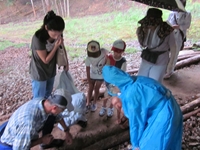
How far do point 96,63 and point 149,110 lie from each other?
1.37 metres

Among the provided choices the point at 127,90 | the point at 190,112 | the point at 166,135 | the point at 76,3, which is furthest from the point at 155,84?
the point at 76,3

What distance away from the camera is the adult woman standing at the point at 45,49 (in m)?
2.46

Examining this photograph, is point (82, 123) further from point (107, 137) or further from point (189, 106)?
point (189, 106)

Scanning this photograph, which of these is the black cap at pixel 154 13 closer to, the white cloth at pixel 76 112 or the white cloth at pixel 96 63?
the white cloth at pixel 96 63

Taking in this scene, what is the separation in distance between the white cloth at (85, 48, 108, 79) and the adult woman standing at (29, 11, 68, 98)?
51cm

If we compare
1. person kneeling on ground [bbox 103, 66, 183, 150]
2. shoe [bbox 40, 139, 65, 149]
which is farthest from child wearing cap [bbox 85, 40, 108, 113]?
person kneeling on ground [bbox 103, 66, 183, 150]

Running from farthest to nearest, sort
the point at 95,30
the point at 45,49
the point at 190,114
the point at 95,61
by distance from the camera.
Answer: the point at 95,30 → the point at 190,114 → the point at 95,61 → the point at 45,49

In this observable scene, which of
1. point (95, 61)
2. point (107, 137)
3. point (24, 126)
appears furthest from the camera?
point (107, 137)

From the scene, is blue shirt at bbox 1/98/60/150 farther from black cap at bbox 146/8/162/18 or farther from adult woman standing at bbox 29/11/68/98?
black cap at bbox 146/8/162/18

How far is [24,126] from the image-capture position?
2.13 metres

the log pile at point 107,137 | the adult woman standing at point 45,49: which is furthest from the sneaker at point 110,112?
the adult woman standing at point 45,49

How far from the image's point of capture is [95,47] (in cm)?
294

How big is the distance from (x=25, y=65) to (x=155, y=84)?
19.8 feet

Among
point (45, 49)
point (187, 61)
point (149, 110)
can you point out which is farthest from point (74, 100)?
point (187, 61)
